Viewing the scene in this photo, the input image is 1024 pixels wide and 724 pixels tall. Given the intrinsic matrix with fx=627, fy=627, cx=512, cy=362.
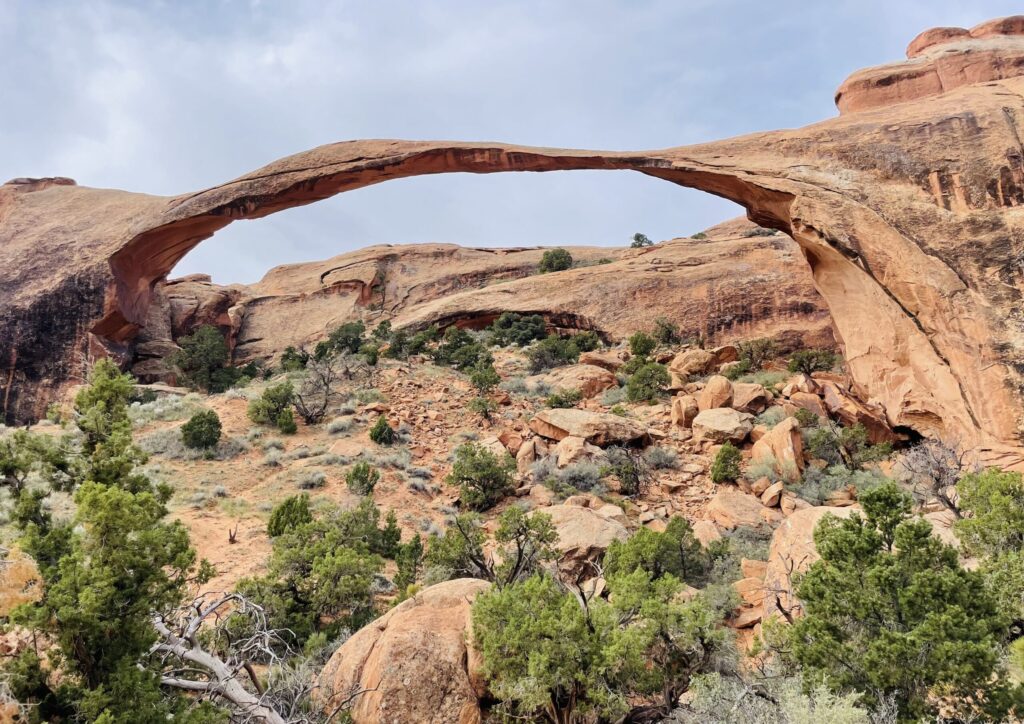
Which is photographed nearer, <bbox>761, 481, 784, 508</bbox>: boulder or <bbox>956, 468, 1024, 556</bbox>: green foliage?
<bbox>956, 468, 1024, 556</bbox>: green foliage

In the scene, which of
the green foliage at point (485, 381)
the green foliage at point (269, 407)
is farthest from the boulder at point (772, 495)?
the green foliage at point (269, 407)

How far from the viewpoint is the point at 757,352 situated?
2384cm

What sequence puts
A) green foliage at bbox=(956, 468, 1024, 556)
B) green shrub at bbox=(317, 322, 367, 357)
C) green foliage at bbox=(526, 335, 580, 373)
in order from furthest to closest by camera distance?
green shrub at bbox=(317, 322, 367, 357) → green foliage at bbox=(526, 335, 580, 373) → green foliage at bbox=(956, 468, 1024, 556)

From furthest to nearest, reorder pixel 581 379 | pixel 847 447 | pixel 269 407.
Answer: pixel 581 379, pixel 269 407, pixel 847 447

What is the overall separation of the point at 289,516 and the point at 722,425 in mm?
11138

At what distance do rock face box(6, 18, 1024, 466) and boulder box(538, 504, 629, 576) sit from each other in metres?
7.28

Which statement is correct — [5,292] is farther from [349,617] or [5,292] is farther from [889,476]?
[889,476]

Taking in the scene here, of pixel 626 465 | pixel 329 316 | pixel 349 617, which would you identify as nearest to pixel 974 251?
pixel 626 465

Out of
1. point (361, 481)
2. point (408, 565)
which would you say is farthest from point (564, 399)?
point (408, 565)

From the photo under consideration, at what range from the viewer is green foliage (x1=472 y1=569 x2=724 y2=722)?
5.85m

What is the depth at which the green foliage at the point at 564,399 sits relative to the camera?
65.3 ft

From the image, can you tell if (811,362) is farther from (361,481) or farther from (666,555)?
(361,481)

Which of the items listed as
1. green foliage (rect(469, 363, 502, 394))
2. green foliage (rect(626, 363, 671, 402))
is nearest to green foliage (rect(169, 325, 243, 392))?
green foliage (rect(469, 363, 502, 394))

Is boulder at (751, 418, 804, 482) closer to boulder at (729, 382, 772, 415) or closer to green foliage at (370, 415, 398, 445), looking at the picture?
boulder at (729, 382, 772, 415)
